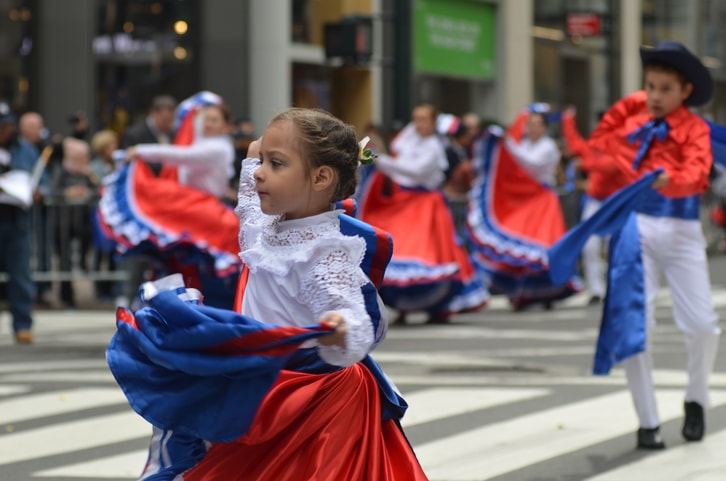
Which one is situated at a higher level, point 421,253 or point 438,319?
point 421,253

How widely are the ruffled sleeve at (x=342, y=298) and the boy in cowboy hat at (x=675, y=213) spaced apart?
3415 mm

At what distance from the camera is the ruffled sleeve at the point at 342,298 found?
13.6 ft

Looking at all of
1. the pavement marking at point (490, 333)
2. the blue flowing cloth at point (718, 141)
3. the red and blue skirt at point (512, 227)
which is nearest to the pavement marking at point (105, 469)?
the blue flowing cloth at point (718, 141)

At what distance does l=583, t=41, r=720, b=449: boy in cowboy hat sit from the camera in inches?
294

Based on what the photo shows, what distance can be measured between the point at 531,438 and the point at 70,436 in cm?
219

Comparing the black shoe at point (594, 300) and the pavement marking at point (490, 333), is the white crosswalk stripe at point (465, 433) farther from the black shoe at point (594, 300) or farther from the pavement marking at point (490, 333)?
the black shoe at point (594, 300)

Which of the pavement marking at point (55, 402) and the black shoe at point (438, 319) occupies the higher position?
the pavement marking at point (55, 402)

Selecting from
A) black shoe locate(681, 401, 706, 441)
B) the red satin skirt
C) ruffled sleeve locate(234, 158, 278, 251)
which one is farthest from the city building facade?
the red satin skirt

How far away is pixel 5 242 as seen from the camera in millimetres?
12328

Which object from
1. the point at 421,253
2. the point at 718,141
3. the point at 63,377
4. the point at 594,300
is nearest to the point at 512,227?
the point at 594,300

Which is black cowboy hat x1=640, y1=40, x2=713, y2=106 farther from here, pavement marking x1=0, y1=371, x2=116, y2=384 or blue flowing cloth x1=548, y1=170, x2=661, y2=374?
pavement marking x1=0, y1=371, x2=116, y2=384

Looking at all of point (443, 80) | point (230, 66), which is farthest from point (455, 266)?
point (443, 80)

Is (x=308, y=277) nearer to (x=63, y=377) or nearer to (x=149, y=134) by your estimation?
(x=63, y=377)

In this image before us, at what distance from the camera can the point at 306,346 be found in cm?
432
